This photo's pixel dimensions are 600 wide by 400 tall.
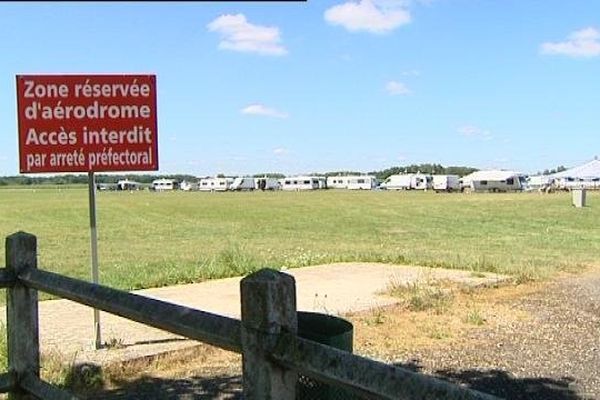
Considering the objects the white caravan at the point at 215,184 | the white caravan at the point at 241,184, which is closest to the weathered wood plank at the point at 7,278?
the white caravan at the point at 241,184

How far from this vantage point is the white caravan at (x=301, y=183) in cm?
14000

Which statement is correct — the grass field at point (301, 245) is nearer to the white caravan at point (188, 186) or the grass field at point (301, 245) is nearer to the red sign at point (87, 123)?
the red sign at point (87, 123)

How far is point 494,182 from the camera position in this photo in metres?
110

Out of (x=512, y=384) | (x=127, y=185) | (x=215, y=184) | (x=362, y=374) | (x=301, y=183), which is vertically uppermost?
(x=127, y=185)

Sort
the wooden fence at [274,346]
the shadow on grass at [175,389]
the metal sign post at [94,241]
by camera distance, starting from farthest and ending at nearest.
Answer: the metal sign post at [94,241] < the shadow on grass at [175,389] < the wooden fence at [274,346]

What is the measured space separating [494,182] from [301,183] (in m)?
42.1

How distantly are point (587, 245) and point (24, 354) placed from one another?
60.5 ft

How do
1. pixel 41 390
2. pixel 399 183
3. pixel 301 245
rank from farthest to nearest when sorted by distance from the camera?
pixel 399 183
pixel 301 245
pixel 41 390

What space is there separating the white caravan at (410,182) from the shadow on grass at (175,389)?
406ft

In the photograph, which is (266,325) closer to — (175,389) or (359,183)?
(175,389)

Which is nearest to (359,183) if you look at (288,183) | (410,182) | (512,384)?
(410,182)

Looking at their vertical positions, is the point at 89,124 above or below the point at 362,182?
above

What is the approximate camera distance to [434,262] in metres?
14.7

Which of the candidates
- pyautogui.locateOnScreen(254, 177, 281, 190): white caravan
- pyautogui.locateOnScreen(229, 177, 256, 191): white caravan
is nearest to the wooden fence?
pyautogui.locateOnScreen(229, 177, 256, 191): white caravan
